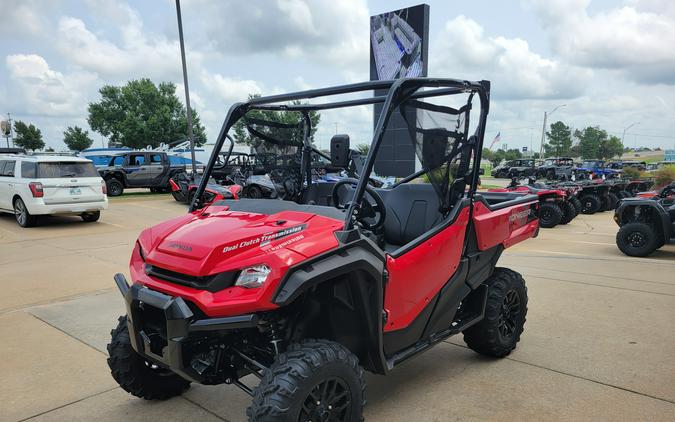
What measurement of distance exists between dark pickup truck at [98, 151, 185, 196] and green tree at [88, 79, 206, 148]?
30612 millimetres

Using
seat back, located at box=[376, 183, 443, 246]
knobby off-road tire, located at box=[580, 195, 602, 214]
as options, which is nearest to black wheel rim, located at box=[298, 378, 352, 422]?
seat back, located at box=[376, 183, 443, 246]

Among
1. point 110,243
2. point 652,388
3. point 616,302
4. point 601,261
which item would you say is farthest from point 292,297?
point 110,243

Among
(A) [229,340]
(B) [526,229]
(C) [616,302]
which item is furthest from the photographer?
(C) [616,302]

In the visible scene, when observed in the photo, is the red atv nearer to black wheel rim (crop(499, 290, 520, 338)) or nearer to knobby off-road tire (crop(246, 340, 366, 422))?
black wheel rim (crop(499, 290, 520, 338))

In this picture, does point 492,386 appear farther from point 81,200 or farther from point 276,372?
point 81,200

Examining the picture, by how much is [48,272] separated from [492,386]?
617 cm

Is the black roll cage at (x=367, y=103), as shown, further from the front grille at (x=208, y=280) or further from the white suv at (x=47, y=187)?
the white suv at (x=47, y=187)

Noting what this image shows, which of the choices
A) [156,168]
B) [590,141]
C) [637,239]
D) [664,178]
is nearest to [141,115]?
[156,168]

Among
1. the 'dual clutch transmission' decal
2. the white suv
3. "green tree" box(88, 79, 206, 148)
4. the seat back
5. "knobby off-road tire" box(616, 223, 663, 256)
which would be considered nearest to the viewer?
the 'dual clutch transmission' decal

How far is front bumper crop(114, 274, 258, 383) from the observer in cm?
231

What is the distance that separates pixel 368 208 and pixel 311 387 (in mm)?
1365

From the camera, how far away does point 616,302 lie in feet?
18.1

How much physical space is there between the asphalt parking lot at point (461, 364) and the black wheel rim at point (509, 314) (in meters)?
0.23

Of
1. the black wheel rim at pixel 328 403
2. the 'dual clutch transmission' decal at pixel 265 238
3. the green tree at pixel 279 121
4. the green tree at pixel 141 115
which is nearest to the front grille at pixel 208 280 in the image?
the 'dual clutch transmission' decal at pixel 265 238
